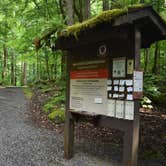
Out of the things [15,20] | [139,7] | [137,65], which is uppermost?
[15,20]

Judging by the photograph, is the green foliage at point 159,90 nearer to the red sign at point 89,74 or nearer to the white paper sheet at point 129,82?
the red sign at point 89,74

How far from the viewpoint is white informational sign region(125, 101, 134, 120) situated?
4129 millimetres

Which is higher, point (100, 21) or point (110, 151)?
point (100, 21)

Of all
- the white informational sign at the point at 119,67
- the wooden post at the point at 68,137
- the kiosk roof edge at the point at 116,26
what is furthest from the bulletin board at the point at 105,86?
the kiosk roof edge at the point at 116,26

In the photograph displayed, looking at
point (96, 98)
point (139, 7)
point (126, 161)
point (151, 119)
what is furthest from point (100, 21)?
point (151, 119)

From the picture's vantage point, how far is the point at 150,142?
21.5ft

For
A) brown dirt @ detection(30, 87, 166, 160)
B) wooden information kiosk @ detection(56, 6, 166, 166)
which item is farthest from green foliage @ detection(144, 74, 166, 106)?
wooden information kiosk @ detection(56, 6, 166, 166)

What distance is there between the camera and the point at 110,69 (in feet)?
15.0

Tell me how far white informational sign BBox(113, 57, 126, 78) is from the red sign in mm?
207

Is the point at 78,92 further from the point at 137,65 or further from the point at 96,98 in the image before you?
the point at 137,65

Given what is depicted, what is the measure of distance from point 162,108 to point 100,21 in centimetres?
681

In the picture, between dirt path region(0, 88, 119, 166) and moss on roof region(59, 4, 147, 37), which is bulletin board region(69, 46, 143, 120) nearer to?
moss on roof region(59, 4, 147, 37)

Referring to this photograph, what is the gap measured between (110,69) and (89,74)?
0.53 meters

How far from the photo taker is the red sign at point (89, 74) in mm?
4680
